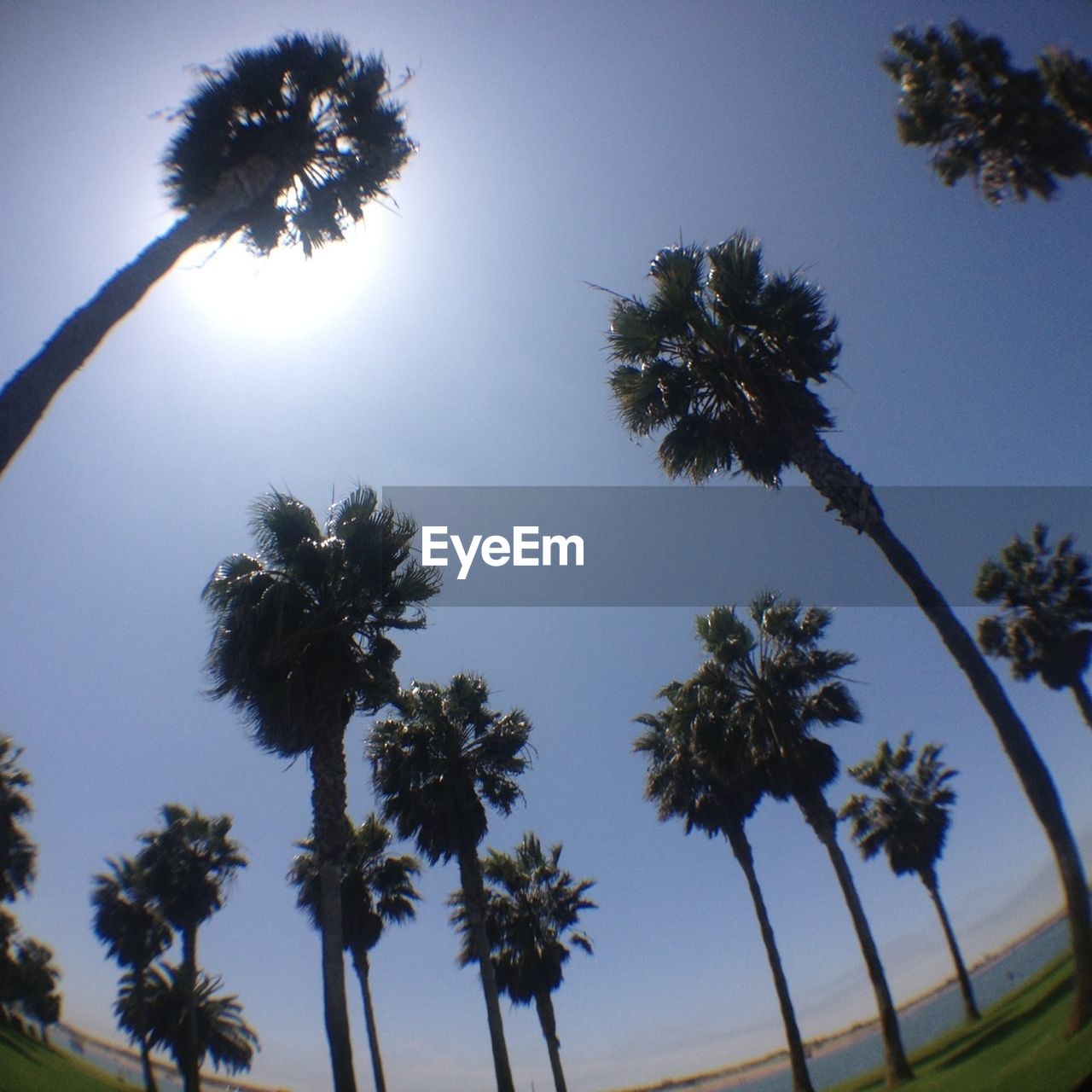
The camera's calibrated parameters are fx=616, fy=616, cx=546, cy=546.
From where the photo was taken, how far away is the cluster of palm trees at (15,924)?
21.6 meters

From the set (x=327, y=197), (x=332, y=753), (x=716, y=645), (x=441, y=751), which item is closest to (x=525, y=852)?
(x=441, y=751)

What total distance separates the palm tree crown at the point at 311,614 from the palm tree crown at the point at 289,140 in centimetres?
525

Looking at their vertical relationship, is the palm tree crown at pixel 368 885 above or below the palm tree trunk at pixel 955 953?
above

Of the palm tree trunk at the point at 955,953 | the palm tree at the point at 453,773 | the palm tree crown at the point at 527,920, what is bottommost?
the palm tree trunk at the point at 955,953

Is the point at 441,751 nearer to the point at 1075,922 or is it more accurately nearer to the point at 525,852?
the point at 525,852

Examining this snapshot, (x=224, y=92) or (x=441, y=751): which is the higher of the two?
(x=224, y=92)

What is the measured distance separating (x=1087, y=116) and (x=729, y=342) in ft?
21.8

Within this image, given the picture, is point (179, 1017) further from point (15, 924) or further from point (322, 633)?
point (322, 633)

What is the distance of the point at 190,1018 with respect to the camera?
19.8 m

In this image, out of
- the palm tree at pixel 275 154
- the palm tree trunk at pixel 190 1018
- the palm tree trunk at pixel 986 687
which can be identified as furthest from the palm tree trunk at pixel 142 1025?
the palm tree trunk at pixel 986 687

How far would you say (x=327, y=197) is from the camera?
11406mm

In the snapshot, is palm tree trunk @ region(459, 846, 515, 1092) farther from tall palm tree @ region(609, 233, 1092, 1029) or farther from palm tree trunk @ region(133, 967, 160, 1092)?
palm tree trunk @ region(133, 967, 160, 1092)

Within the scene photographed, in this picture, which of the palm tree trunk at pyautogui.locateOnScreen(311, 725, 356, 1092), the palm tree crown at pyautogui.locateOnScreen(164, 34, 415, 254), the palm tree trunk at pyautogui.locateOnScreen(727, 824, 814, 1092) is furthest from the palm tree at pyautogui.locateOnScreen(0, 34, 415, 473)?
the palm tree trunk at pyautogui.locateOnScreen(727, 824, 814, 1092)

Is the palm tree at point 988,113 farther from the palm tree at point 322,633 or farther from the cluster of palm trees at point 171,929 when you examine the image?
the cluster of palm trees at point 171,929
